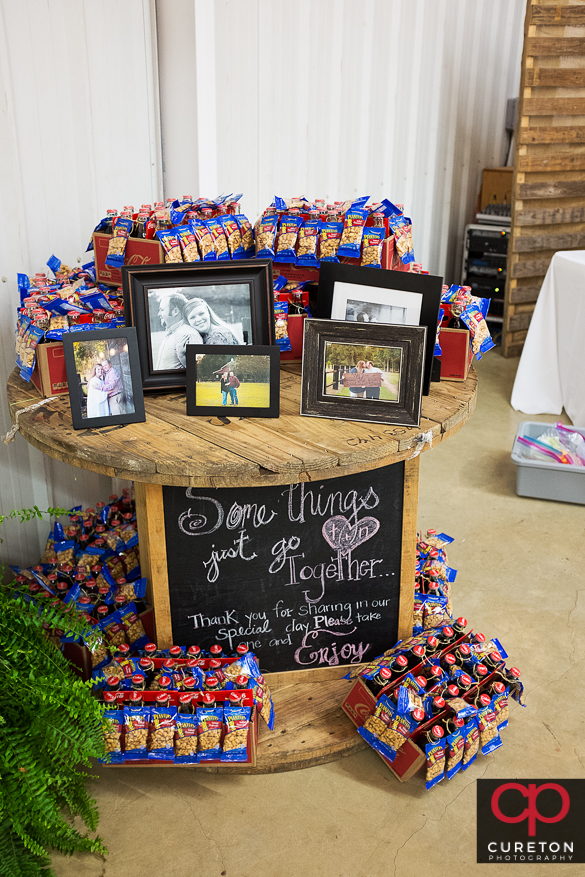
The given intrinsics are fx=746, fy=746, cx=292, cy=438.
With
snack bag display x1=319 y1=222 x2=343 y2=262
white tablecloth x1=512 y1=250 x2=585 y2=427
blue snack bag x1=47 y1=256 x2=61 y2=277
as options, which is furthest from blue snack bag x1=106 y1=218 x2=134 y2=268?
white tablecloth x1=512 y1=250 x2=585 y2=427

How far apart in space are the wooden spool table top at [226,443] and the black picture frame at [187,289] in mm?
89

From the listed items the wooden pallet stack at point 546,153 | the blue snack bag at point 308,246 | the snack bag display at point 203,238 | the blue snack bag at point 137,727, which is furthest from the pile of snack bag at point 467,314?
the wooden pallet stack at point 546,153

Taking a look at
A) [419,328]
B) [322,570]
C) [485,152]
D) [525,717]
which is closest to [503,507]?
[525,717]

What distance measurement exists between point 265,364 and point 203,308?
0.86 ft

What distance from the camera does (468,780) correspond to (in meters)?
2.02

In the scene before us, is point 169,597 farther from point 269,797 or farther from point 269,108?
point 269,108

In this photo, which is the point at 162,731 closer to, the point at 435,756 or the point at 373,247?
the point at 435,756

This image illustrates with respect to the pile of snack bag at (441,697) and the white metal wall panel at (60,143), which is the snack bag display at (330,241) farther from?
the pile of snack bag at (441,697)

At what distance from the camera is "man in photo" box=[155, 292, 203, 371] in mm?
1997

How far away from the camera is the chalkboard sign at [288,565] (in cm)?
200

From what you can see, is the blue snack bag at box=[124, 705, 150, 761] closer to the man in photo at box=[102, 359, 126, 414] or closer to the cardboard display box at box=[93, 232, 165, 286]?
the man in photo at box=[102, 359, 126, 414]

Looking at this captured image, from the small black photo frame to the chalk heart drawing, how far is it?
370 millimetres

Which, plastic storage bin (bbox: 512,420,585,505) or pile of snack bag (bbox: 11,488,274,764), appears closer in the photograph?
pile of snack bag (bbox: 11,488,274,764)

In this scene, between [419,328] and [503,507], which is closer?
[419,328]
